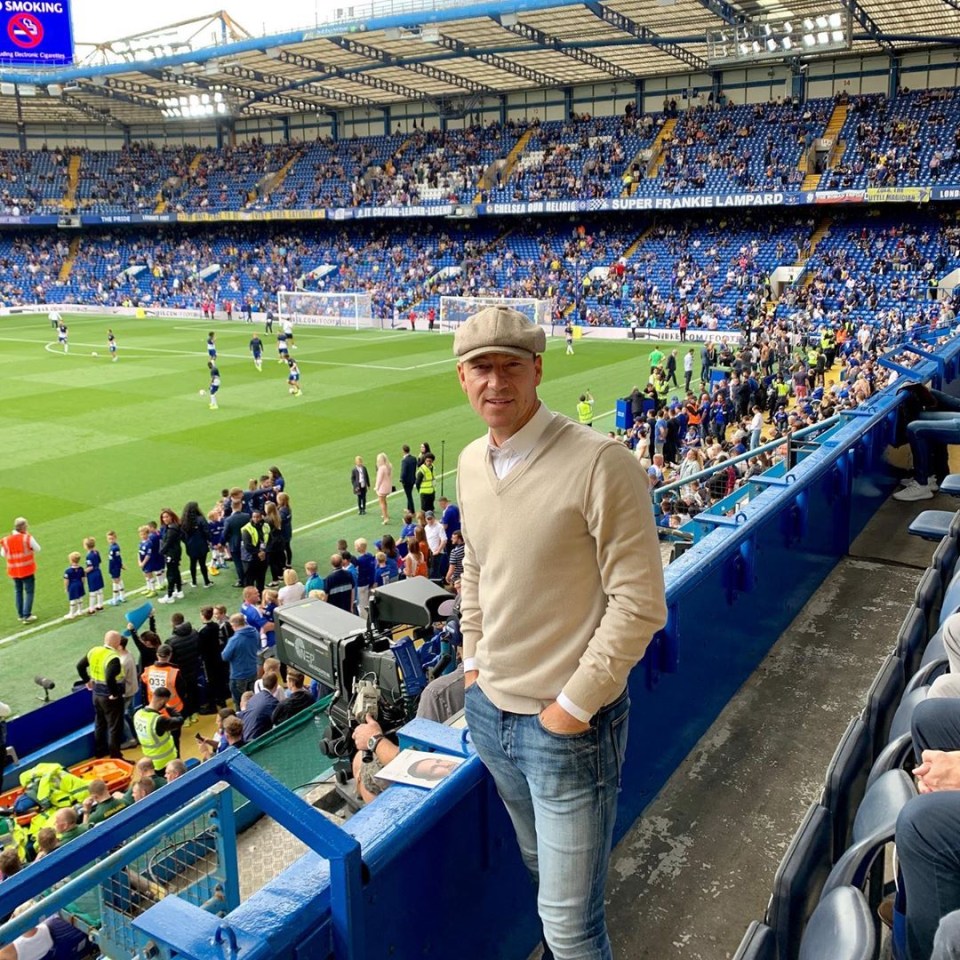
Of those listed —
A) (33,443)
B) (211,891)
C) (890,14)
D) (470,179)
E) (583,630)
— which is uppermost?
(890,14)

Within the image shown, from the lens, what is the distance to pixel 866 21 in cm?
3753

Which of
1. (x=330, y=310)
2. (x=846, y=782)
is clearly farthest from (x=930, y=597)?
(x=330, y=310)

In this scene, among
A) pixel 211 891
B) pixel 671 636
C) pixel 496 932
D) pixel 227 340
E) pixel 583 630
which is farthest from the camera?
pixel 227 340

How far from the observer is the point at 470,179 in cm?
5369

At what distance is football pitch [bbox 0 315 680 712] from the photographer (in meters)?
14.4

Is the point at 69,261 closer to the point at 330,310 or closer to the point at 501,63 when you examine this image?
the point at 330,310

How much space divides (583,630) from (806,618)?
14.1ft

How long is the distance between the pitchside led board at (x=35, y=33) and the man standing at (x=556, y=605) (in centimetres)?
5570

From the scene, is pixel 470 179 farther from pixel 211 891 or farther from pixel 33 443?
pixel 211 891

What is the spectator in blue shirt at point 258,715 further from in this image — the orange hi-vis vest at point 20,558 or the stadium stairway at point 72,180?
the stadium stairway at point 72,180

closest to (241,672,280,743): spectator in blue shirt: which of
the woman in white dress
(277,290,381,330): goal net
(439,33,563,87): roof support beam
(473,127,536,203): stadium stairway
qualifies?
the woman in white dress

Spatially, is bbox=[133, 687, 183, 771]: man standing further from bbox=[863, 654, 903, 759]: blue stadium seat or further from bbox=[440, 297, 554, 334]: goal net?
bbox=[440, 297, 554, 334]: goal net

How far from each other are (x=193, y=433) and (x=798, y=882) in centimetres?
2241

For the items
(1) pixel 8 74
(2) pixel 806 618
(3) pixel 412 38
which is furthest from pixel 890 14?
(1) pixel 8 74
